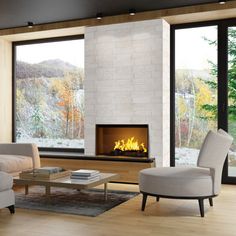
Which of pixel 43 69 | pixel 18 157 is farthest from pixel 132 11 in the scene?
pixel 18 157

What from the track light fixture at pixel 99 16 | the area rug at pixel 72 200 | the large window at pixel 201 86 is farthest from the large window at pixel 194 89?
the area rug at pixel 72 200

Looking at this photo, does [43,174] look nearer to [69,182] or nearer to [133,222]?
[69,182]

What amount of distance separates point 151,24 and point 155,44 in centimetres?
32

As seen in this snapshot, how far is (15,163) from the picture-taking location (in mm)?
5285

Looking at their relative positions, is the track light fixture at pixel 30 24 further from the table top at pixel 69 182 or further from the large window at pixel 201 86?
the table top at pixel 69 182

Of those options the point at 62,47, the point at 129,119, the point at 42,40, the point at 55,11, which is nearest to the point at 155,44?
the point at 129,119

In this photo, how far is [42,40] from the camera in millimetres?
7434

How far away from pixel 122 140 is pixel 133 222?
276 cm

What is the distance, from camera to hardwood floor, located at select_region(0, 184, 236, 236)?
11.0 ft

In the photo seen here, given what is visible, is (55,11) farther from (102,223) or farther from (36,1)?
(102,223)

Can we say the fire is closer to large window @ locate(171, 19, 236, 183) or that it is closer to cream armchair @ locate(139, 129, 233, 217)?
large window @ locate(171, 19, 236, 183)

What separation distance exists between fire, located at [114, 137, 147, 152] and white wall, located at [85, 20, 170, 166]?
227 mm

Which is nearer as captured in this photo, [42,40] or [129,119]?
[129,119]

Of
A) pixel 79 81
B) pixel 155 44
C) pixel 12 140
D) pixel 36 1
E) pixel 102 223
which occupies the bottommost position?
pixel 102 223
